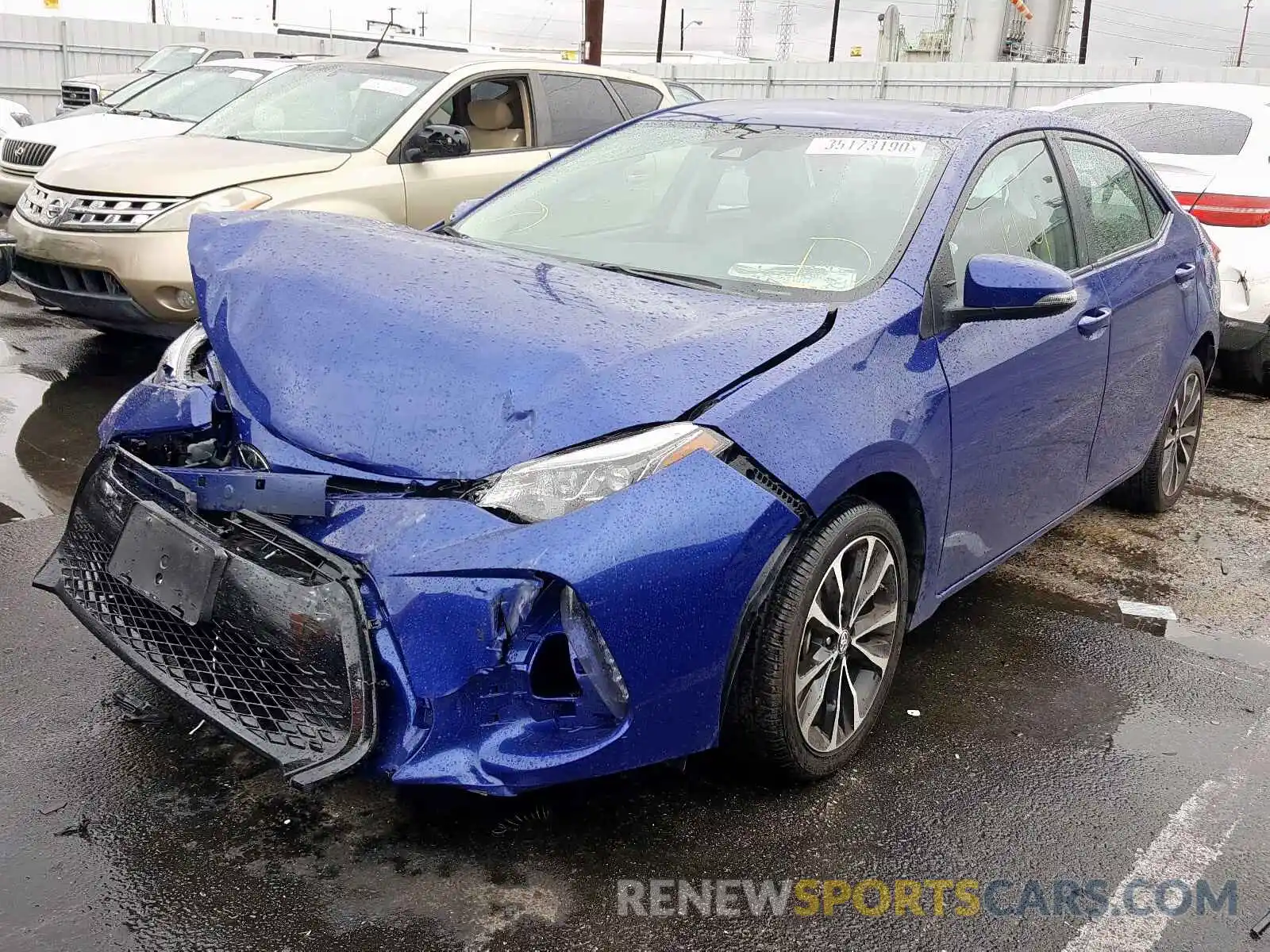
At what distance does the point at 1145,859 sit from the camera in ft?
9.05

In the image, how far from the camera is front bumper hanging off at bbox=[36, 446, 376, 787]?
229 cm

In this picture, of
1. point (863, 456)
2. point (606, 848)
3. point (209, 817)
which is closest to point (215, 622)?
point (209, 817)

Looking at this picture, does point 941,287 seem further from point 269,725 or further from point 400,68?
point 400,68

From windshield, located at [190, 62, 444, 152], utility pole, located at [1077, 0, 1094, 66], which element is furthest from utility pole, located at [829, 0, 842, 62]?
windshield, located at [190, 62, 444, 152]

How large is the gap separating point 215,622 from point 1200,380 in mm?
4378

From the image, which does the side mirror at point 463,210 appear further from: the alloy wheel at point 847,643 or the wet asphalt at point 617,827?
the alloy wheel at point 847,643

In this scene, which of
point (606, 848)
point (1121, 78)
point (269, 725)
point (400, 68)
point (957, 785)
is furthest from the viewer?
point (1121, 78)

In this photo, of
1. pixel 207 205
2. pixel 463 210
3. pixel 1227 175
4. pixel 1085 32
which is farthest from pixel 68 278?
pixel 1085 32

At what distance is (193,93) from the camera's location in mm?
9766

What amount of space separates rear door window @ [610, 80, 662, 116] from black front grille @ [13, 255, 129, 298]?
3655 mm

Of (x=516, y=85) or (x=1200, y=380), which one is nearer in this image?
(x=1200, y=380)

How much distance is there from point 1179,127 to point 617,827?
636 cm

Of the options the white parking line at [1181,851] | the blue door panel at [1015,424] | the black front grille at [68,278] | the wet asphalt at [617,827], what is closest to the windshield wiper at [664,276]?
the blue door panel at [1015,424]

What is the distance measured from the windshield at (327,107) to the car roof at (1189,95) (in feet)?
14.0
